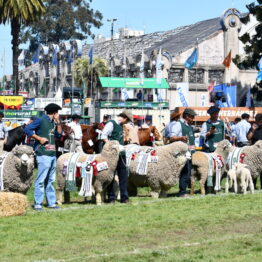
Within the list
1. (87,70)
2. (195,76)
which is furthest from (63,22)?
(195,76)

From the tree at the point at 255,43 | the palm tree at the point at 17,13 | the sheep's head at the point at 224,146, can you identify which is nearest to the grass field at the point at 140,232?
the sheep's head at the point at 224,146

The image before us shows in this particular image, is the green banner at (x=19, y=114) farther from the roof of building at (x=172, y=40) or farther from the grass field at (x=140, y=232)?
the roof of building at (x=172, y=40)

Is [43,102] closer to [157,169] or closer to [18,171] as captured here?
[157,169]

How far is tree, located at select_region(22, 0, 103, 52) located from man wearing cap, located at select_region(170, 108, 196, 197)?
85487 mm

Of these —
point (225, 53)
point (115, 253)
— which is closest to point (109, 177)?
point (115, 253)

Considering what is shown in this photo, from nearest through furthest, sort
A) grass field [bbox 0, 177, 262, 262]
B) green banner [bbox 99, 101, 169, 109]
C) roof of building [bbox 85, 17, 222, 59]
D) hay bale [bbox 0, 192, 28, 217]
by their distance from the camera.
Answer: grass field [bbox 0, 177, 262, 262] → hay bale [bbox 0, 192, 28, 217] → green banner [bbox 99, 101, 169, 109] → roof of building [bbox 85, 17, 222, 59]

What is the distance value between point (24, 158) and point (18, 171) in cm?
38

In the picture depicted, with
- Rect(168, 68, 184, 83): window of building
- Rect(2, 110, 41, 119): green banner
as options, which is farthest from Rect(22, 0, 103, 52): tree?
Rect(2, 110, 41, 119): green banner

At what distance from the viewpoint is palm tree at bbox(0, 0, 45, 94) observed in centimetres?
4628

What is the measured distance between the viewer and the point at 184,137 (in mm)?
16016

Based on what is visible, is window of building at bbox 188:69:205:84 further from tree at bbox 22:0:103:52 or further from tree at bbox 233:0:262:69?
tree at bbox 22:0:103:52

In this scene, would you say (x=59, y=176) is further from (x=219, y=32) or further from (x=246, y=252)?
(x=219, y=32)

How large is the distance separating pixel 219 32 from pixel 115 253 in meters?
52.4

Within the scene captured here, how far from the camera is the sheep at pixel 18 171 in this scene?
537 inches
